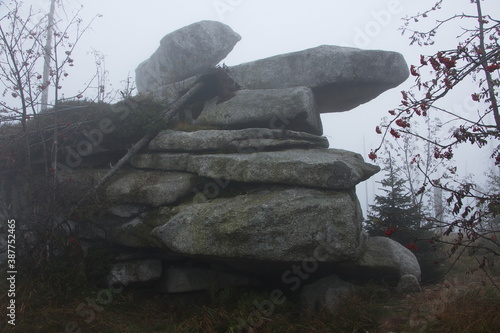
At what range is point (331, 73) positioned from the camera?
10836 millimetres

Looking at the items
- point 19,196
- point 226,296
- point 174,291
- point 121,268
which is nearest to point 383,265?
point 226,296

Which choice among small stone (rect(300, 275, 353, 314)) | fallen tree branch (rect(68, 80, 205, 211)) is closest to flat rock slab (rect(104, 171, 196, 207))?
fallen tree branch (rect(68, 80, 205, 211))

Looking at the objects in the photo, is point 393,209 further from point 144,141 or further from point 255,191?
point 144,141

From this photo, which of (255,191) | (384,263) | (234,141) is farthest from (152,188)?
(384,263)

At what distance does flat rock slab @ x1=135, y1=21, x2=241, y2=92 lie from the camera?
44.7 feet

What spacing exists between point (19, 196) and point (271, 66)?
7.79 metres

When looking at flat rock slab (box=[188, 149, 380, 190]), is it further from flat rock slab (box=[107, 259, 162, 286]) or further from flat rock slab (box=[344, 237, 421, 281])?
flat rock slab (box=[107, 259, 162, 286])

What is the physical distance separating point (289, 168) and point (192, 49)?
7.38 meters

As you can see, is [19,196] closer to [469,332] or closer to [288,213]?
[288,213]

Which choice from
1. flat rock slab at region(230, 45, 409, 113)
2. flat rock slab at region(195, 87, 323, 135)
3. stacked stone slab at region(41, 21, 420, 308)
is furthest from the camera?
flat rock slab at region(230, 45, 409, 113)

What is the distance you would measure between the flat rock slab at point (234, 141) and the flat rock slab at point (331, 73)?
6.64 feet

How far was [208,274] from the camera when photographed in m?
8.70

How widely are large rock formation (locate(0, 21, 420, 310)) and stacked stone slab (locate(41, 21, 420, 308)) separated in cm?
3

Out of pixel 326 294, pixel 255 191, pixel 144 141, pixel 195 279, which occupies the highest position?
pixel 144 141
